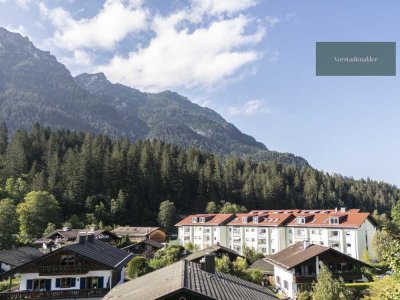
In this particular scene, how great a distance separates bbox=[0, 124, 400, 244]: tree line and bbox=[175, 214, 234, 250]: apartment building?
2006 cm

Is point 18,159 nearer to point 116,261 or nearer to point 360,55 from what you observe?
point 116,261

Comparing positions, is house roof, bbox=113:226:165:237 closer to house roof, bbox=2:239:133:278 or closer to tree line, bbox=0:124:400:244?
tree line, bbox=0:124:400:244

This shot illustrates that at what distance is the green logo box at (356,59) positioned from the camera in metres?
25.3

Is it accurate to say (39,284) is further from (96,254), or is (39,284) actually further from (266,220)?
(266,220)

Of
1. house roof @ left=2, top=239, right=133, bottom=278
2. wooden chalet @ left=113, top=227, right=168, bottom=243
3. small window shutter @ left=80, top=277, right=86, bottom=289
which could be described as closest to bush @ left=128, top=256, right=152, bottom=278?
house roof @ left=2, top=239, right=133, bottom=278

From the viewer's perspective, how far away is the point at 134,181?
125438 millimetres

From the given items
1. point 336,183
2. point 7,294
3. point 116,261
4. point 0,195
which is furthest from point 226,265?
point 336,183

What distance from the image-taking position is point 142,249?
76.1 metres

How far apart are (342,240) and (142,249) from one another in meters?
38.3

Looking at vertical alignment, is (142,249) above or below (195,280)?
below

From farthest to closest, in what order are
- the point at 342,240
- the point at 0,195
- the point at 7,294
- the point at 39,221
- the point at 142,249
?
Answer: the point at 0,195
the point at 39,221
the point at 142,249
the point at 342,240
the point at 7,294

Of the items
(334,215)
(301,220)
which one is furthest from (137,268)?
(334,215)

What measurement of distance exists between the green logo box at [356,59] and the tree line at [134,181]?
84.8 m

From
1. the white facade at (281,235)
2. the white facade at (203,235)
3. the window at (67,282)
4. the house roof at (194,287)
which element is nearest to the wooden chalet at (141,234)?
the white facade at (203,235)
